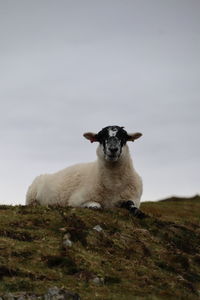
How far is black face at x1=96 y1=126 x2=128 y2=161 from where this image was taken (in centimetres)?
2281

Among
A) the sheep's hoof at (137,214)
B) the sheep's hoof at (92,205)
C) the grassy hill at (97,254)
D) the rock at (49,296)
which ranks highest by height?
the sheep's hoof at (92,205)

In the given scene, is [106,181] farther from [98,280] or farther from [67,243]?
[98,280]

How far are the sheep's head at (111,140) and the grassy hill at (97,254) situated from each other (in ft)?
7.59

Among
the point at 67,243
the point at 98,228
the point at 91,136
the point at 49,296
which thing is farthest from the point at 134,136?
the point at 49,296

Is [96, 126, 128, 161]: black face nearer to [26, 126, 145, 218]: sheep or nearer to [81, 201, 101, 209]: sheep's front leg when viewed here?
[26, 126, 145, 218]: sheep

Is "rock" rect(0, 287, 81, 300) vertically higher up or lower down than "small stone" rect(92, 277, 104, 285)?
lower down

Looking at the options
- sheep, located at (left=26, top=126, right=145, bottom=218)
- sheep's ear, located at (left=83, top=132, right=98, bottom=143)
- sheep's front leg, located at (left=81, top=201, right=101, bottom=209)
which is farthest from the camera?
sheep's ear, located at (left=83, top=132, right=98, bottom=143)

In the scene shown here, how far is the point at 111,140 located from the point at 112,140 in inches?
1.6

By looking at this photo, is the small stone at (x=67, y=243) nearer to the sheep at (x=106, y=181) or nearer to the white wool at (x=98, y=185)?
the sheep at (x=106, y=181)

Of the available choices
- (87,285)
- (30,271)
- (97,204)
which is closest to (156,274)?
(87,285)

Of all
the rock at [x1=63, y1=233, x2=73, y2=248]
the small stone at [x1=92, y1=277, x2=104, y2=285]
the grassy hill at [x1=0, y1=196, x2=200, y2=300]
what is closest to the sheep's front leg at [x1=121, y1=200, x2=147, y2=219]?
the grassy hill at [x1=0, y1=196, x2=200, y2=300]

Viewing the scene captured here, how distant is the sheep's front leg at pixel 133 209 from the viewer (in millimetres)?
22391

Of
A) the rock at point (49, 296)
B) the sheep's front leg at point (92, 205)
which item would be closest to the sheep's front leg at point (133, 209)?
the sheep's front leg at point (92, 205)

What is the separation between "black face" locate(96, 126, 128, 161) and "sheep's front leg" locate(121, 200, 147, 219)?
187 centimetres
